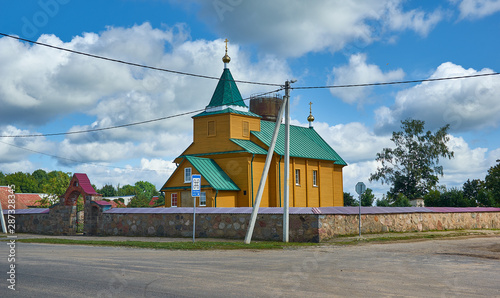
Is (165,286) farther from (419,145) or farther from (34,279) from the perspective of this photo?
(419,145)

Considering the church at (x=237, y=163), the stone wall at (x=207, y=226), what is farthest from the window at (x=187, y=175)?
the stone wall at (x=207, y=226)

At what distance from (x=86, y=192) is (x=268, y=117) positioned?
2270cm

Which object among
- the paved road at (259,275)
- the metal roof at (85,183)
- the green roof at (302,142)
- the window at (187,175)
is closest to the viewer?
the paved road at (259,275)

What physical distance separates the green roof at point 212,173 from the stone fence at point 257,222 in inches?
279

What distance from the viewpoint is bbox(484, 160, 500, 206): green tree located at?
145 feet

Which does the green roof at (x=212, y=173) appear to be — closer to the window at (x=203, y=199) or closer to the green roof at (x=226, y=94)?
the window at (x=203, y=199)

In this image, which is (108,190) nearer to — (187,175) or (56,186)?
(56,186)

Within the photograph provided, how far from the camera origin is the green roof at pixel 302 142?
37.7 metres

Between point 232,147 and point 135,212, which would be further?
point 232,147

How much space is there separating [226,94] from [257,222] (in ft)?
54.1

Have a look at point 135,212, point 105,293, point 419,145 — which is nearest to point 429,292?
point 105,293

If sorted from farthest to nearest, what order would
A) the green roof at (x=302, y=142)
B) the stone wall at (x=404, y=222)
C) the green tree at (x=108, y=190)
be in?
1. the green tree at (x=108, y=190)
2. the green roof at (x=302, y=142)
3. the stone wall at (x=404, y=222)

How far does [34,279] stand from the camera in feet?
31.2

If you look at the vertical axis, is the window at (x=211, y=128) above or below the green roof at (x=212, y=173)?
above
